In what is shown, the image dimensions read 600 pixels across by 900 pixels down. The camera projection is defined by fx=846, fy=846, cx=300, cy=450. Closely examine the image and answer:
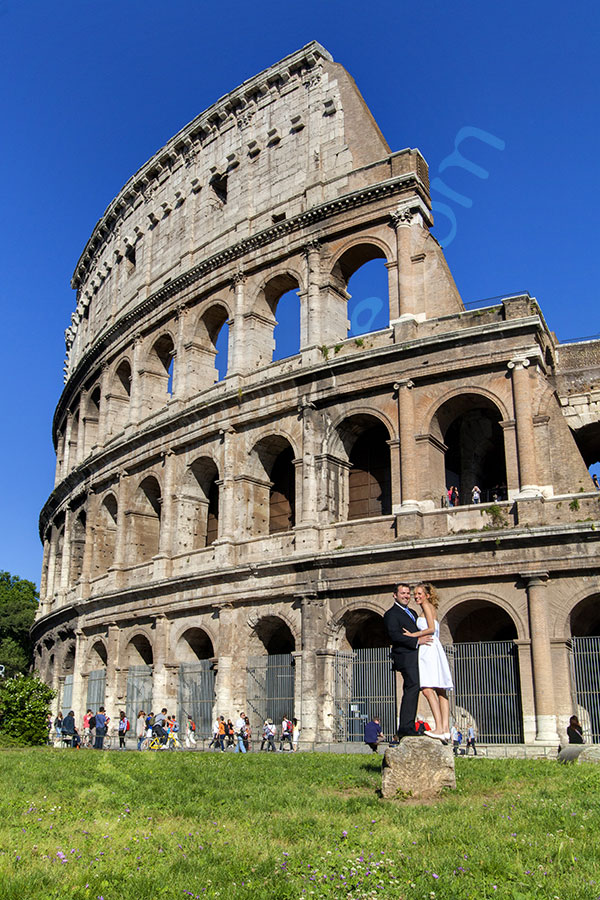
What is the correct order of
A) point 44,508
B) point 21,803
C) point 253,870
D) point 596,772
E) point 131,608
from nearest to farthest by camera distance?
point 253,870 < point 21,803 < point 596,772 < point 131,608 < point 44,508

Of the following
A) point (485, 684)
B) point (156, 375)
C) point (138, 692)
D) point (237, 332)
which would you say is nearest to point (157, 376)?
point (156, 375)

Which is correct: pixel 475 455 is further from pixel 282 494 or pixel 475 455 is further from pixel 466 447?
pixel 282 494

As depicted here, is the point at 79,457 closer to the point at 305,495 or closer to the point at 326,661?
the point at 305,495

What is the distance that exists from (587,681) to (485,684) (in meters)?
2.07

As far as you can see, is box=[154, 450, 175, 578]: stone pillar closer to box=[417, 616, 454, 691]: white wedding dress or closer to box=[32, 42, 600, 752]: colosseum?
box=[32, 42, 600, 752]: colosseum

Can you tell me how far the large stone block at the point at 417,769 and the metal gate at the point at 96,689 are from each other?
1998 centimetres

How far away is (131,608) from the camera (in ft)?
84.9

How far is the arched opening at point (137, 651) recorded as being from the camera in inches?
1033

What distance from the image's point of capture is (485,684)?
18.0 m

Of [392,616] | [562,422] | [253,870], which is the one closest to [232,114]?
[562,422]

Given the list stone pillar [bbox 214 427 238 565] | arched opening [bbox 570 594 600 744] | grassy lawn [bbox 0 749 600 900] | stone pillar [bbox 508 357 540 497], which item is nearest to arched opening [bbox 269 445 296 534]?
stone pillar [bbox 214 427 238 565]

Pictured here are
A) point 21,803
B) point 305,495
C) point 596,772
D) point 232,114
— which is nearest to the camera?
point 21,803

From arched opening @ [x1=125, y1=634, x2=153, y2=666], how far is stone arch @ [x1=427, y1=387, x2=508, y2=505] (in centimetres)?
1092

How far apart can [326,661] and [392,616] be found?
446 inches
